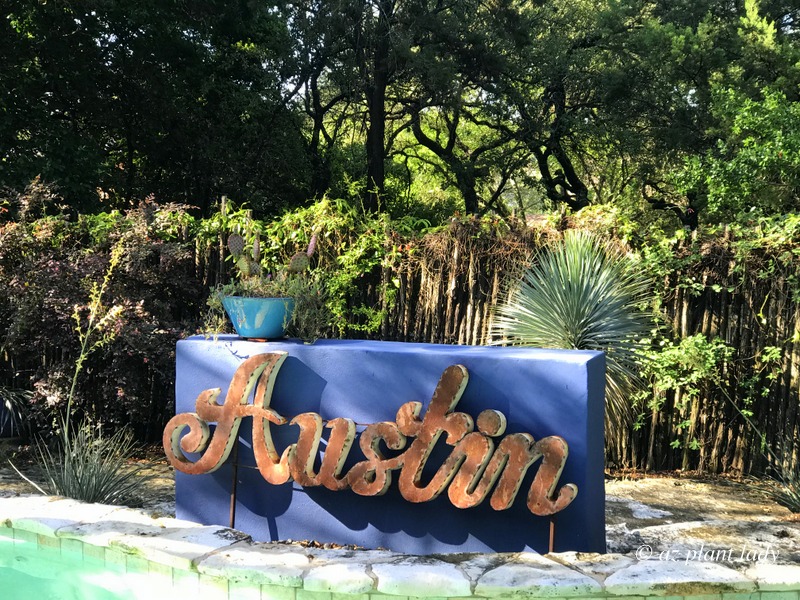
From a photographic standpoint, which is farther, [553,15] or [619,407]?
[553,15]

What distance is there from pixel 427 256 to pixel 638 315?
5.65ft

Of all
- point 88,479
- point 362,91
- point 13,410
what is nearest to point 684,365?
point 88,479

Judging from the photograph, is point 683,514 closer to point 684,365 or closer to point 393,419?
point 684,365

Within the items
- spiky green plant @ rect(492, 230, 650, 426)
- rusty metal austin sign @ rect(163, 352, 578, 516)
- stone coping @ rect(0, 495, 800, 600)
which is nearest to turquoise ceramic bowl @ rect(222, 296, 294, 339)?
rusty metal austin sign @ rect(163, 352, 578, 516)

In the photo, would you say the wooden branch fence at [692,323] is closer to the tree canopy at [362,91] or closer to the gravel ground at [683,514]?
the gravel ground at [683,514]

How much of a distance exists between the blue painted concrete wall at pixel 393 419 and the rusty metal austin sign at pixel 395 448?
10cm

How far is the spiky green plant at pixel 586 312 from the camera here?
5.43 metres

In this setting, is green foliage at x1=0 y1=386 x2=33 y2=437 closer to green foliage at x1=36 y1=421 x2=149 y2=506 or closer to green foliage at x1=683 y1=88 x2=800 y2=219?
green foliage at x1=36 y1=421 x2=149 y2=506

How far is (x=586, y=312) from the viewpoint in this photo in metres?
5.41

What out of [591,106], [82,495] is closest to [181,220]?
[82,495]

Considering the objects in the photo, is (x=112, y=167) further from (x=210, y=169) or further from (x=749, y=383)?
(x=749, y=383)

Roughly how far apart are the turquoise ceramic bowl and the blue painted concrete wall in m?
0.11

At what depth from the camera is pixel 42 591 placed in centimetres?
379

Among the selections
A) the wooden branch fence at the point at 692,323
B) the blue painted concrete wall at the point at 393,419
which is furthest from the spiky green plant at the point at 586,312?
the blue painted concrete wall at the point at 393,419
